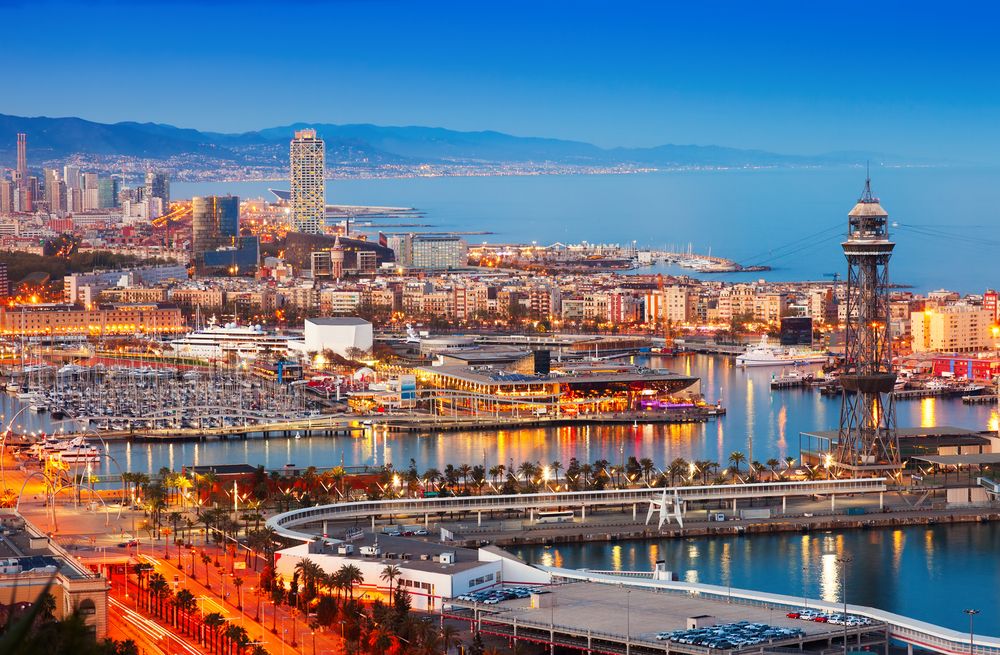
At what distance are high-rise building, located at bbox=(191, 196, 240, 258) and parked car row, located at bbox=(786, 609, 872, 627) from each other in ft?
147

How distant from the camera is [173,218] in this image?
65250 mm

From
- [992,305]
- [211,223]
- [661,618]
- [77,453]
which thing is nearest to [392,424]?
[77,453]

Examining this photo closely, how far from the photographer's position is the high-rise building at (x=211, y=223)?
183 feet

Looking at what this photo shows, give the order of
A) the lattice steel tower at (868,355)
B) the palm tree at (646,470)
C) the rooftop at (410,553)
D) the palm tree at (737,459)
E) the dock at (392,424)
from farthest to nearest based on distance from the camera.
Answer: the dock at (392,424)
the lattice steel tower at (868,355)
the palm tree at (737,459)
the palm tree at (646,470)
the rooftop at (410,553)

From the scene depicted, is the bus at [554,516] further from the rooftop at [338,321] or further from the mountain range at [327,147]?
the mountain range at [327,147]

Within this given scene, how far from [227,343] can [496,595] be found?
22.9 meters

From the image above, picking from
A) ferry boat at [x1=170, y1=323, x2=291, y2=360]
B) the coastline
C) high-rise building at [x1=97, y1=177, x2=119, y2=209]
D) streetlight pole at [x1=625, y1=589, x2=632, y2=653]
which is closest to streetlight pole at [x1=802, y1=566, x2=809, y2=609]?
streetlight pole at [x1=625, y1=589, x2=632, y2=653]

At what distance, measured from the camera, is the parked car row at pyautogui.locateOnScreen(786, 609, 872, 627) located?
1174 centimetres

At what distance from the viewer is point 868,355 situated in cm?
2053

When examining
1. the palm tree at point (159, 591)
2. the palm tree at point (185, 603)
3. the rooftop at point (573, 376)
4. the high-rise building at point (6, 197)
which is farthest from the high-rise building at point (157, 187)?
the palm tree at point (185, 603)

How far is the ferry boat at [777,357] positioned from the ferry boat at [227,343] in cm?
840

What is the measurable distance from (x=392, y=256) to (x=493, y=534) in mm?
40222

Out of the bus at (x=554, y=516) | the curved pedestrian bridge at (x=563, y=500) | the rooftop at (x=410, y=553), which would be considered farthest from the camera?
the bus at (x=554, y=516)

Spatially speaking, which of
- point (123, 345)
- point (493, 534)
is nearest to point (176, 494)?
point (493, 534)
